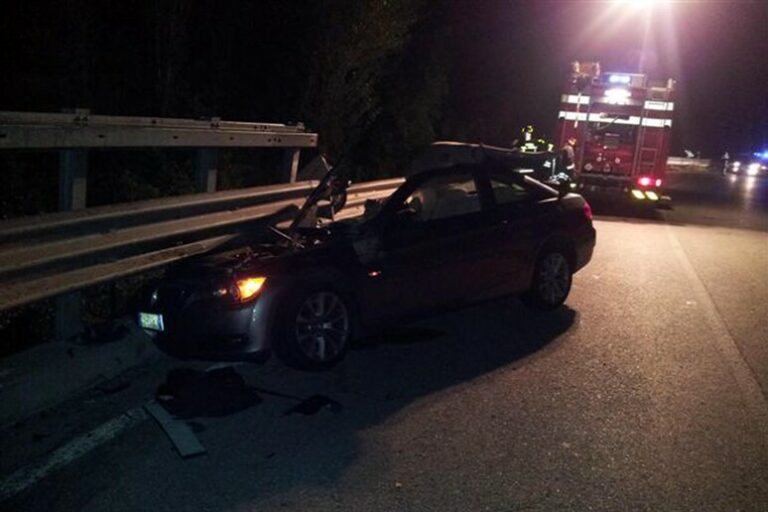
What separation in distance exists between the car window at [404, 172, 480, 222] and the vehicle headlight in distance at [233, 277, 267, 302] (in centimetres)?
158

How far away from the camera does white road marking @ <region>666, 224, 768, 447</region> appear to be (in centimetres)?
518

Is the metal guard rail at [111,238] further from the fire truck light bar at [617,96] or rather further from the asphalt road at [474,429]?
the fire truck light bar at [617,96]

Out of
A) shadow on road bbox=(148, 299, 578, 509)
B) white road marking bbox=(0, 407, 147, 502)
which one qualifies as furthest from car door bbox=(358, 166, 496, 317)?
white road marking bbox=(0, 407, 147, 502)

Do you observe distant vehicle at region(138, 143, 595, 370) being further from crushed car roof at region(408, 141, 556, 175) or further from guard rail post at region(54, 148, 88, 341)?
crushed car roof at region(408, 141, 556, 175)

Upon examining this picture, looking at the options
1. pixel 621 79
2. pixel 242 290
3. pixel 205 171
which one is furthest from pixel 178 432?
pixel 621 79

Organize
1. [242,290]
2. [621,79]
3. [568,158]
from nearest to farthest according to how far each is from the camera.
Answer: [242,290] → [568,158] → [621,79]

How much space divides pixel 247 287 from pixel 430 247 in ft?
5.57

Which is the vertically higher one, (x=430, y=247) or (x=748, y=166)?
(x=748, y=166)

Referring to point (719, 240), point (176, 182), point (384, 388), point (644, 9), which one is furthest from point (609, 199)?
point (384, 388)

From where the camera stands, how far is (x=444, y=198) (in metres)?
6.68

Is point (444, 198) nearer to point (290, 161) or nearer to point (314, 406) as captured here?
point (314, 406)

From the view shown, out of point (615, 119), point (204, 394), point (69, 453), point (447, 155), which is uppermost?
point (615, 119)

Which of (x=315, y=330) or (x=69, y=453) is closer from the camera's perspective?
(x=69, y=453)

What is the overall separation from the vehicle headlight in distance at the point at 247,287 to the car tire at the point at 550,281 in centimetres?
302
